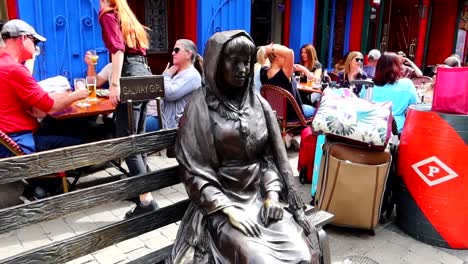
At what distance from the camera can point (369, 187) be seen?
3383 millimetres

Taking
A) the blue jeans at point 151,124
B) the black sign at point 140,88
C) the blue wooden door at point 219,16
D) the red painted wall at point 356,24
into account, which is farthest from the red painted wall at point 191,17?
the red painted wall at point 356,24

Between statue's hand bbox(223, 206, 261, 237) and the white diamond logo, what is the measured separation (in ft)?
6.13

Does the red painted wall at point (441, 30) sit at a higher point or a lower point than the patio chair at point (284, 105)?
higher

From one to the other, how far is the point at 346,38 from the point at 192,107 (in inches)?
361

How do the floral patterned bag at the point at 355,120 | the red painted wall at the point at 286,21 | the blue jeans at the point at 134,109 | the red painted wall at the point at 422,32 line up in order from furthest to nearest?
the red painted wall at the point at 422,32, the red painted wall at the point at 286,21, the blue jeans at the point at 134,109, the floral patterned bag at the point at 355,120

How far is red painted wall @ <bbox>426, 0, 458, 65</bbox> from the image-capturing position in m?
13.9

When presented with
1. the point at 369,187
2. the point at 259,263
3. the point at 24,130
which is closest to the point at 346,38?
the point at 369,187

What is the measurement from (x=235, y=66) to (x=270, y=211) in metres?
0.77

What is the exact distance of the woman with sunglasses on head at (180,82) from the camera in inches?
176

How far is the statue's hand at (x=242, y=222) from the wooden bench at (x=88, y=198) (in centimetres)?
55

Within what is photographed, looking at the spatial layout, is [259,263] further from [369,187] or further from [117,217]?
[117,217]

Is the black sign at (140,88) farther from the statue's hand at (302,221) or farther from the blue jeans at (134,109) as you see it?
the statue's hand at (302,221)

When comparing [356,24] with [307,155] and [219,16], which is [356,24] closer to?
[219,16]

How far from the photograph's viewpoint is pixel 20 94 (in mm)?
3178
